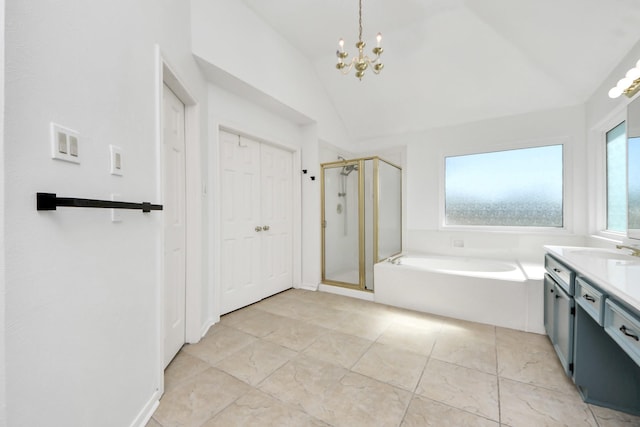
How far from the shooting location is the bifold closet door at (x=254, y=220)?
8.89 ft

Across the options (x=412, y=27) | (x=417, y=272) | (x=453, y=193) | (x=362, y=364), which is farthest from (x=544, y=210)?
(x=362, y=364)

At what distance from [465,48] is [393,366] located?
→ 3213 millimetres

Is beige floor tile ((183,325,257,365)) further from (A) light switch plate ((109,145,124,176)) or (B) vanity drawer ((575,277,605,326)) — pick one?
(B) vanity drawer ((575,277,605,326))

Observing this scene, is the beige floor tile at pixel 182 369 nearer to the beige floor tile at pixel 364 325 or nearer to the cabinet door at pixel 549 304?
the beige floor tile at pixel 364 325

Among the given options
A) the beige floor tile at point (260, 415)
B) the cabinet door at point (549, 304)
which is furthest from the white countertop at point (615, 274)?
the beige floor tile at point (260, 415)

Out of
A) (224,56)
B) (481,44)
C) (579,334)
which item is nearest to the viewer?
(579,334)

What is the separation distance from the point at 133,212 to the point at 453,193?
362 centimetres

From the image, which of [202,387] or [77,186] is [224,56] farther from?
[202,387]

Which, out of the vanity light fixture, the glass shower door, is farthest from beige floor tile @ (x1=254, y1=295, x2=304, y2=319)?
the vanity light fixture

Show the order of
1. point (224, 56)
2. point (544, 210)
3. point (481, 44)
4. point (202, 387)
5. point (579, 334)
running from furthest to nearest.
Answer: point (544, 210) < point (481, 44) < point (224, 56) < point (202, 387) < point (579, 334)

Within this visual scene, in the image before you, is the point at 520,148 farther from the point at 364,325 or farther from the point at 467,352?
the point at 364,325

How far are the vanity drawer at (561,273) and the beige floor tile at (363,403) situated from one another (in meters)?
1.17

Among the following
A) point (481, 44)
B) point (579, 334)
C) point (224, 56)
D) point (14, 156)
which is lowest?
point (579, 334)

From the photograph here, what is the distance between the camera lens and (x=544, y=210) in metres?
3.09
